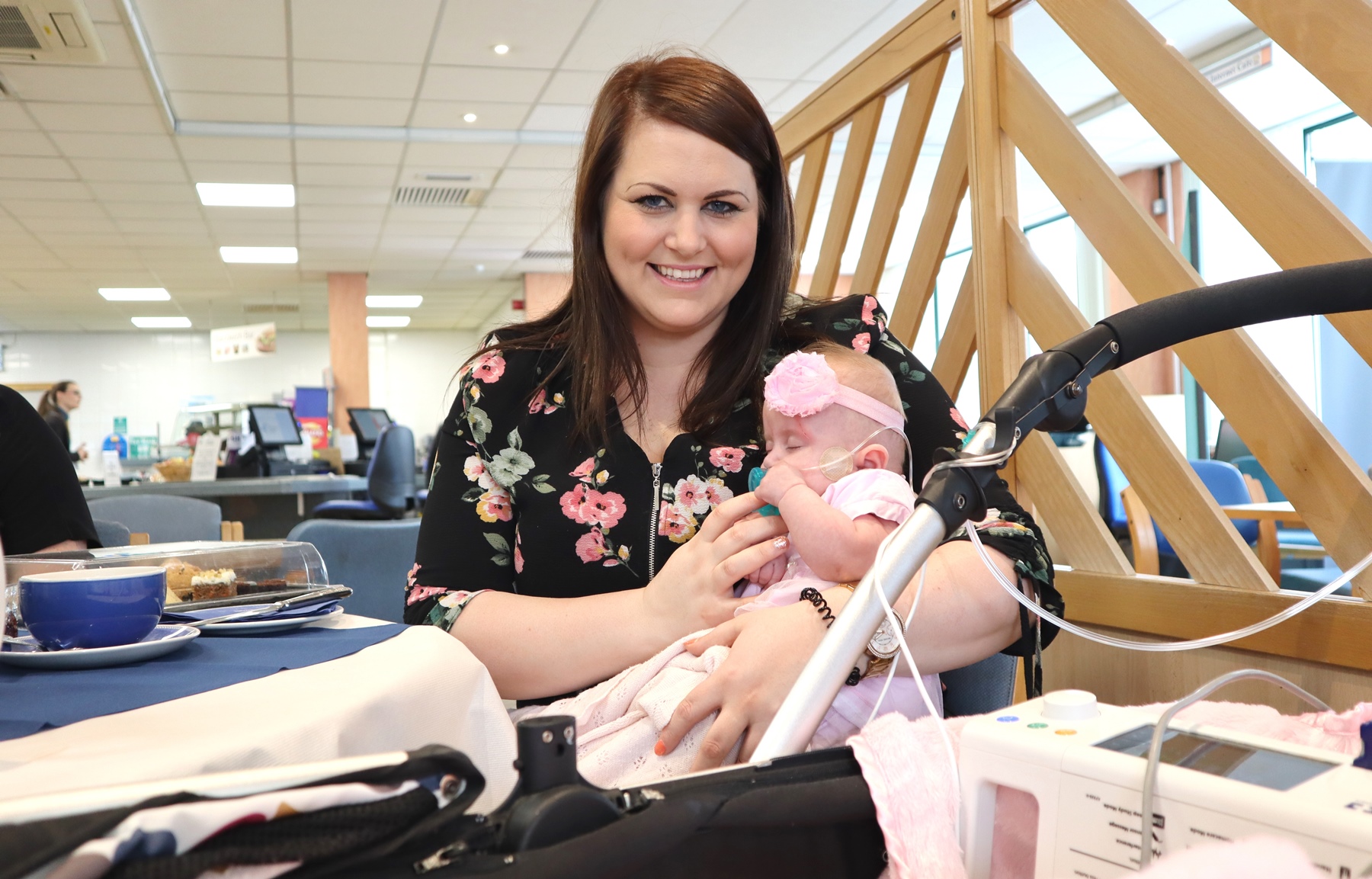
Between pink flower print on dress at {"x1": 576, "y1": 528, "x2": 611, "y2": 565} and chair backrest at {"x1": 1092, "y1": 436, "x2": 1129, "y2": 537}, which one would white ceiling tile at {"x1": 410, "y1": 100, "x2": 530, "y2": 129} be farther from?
pink flower print on dress at {"x1": 576, "y1": 528, "x2": 611, "y2": 565}

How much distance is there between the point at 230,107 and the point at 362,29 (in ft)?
5.28

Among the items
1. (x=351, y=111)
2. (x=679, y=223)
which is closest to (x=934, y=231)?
(x=679, y=223)

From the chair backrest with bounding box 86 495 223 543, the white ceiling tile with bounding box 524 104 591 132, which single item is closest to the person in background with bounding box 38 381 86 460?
the white ceiling tile with bounding box 524 104 591 132

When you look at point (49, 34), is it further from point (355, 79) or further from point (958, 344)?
point (958, 344)

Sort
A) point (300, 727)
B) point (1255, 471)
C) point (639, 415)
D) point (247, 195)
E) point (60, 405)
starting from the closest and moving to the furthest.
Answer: point (300, 727) < point (639, 415) < point (1255, 471) < point (247, 195) < point (60, 405)

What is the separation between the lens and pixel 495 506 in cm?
143

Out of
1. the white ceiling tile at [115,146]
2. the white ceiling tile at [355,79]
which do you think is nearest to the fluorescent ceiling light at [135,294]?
the white ceiling tile at [115,146]

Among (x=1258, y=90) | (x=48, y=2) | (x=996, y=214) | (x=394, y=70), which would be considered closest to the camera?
(x=996, y=214)

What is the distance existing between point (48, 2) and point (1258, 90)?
6823 mm

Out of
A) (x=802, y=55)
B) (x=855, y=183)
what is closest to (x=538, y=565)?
(x=855, y=183)

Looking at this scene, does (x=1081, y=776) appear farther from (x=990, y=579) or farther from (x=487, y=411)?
(x=487, y=411)

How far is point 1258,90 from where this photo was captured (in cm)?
622

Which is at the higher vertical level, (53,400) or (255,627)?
(53,400)

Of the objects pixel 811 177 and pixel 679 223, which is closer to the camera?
pixel 679 223
